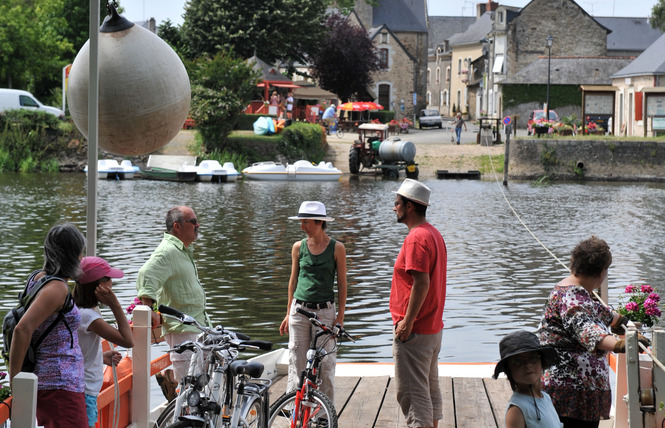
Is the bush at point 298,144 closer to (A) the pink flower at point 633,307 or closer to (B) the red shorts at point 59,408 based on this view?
(A) the pink flower at point 633,307

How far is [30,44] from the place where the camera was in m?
56.3

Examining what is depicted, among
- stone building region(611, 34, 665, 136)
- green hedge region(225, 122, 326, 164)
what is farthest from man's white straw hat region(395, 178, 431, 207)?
stone building region(611, 34, 665, 136)

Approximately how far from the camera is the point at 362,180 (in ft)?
144

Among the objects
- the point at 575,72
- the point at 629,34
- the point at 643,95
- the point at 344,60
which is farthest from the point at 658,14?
the point at 643,95

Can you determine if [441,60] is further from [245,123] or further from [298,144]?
[298,144]

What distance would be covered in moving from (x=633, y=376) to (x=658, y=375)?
195 millimetres

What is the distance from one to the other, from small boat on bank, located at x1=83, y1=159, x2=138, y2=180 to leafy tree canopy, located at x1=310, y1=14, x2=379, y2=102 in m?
25.0

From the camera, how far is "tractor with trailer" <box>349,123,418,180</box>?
4466cm

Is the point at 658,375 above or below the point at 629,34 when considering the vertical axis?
below

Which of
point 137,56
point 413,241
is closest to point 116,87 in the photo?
point 137,56

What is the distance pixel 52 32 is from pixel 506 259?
145 ft

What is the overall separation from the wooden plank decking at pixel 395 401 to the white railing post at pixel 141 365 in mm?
1578

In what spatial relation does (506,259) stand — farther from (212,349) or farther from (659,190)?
(659,190)

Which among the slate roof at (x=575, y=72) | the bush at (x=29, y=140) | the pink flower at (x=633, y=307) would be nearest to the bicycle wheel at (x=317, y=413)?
the pink flower at (x=633, y=307)
